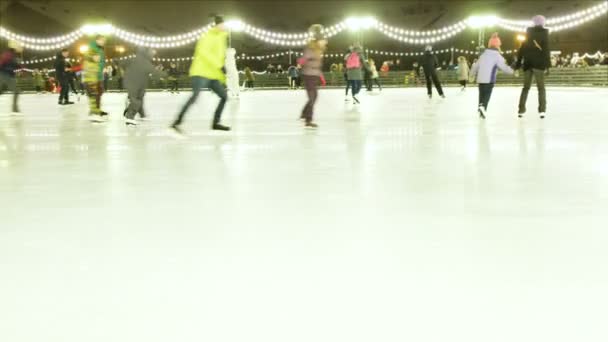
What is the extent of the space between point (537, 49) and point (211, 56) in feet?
17.1

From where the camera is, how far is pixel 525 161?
6.00 meters

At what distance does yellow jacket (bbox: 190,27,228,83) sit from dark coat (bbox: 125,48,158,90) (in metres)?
1.73

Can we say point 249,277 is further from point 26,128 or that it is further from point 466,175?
point 26,128

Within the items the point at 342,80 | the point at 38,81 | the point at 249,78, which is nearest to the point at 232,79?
the point at 249,78

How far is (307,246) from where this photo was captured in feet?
10.2

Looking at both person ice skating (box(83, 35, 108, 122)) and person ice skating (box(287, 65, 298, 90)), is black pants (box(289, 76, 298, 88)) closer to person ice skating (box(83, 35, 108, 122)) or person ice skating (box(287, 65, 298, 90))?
person ice skating (box(287, 65, 298, 90))

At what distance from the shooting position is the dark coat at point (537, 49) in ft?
37.0

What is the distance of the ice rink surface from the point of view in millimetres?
2154

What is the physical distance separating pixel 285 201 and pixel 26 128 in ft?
24.4

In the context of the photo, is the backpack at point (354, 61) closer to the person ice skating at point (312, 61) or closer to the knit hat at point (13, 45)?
the knit hat at point (13, 45)

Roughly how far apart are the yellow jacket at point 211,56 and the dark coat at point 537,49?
481 centimetres

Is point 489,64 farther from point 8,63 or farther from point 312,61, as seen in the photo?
point 8,63

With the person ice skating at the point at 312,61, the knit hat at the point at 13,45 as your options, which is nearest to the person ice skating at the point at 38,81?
the knit hat at the point at 13,45

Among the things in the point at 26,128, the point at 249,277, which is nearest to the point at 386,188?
the point at 249,277
